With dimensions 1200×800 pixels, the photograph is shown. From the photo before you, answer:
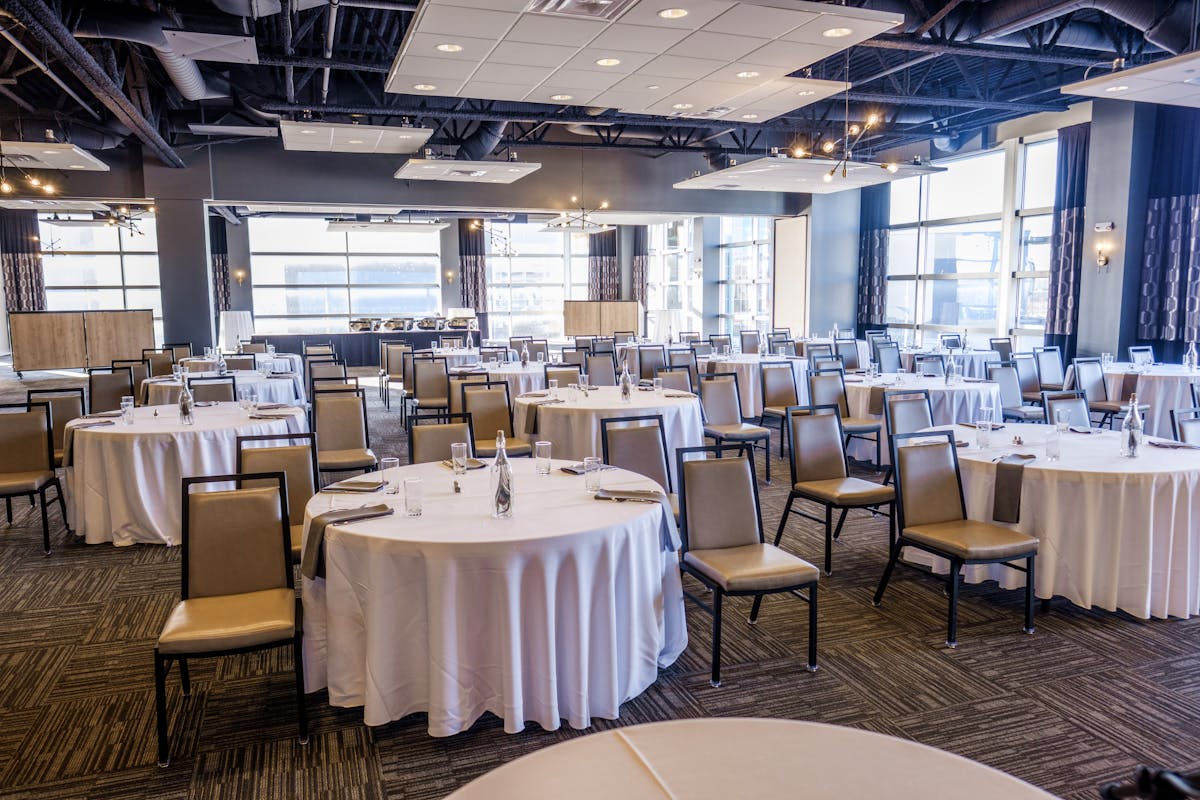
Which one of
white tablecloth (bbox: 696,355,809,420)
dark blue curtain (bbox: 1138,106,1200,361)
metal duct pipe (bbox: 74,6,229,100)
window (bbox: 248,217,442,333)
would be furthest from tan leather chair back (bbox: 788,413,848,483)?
window (bbox: 248,217,442,333)

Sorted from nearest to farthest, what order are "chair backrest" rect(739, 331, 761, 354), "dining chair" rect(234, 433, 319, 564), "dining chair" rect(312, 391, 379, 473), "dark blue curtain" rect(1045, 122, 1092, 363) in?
"dining chair" rect(234, 433, 319, 564) → "dining chair" rect(312, 391, 379, 473) → "dark blue curtain" rect(1045, 122, 1092, 363) → "chair backrest" rect(739, 331, 761, 354)

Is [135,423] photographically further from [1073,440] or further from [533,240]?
[533,240]

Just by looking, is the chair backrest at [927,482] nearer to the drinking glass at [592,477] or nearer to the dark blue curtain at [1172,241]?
the drinking glass at [592,477]

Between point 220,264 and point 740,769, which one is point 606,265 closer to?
point 220,264

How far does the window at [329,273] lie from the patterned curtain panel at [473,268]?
77 centimetres

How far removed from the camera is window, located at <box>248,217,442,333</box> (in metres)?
22.0

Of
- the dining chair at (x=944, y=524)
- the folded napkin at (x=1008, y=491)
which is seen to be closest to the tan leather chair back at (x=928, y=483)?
the dining chair at (x=944, y=524)

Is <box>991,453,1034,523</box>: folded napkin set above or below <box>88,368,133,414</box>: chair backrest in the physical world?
below

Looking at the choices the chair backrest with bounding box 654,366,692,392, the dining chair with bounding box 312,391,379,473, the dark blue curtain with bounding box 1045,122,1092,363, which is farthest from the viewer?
the dark blue curtain with bounding box 1045,122,1092,363

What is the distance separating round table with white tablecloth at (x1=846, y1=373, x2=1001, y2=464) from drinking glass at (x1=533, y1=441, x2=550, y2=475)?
4.18m

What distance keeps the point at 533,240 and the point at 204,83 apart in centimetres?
1483

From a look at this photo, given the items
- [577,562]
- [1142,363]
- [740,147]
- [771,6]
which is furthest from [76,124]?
[1142,363]

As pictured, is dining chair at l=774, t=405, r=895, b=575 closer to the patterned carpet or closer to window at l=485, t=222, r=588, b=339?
the patterned carpet

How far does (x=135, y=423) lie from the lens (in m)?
5.97
